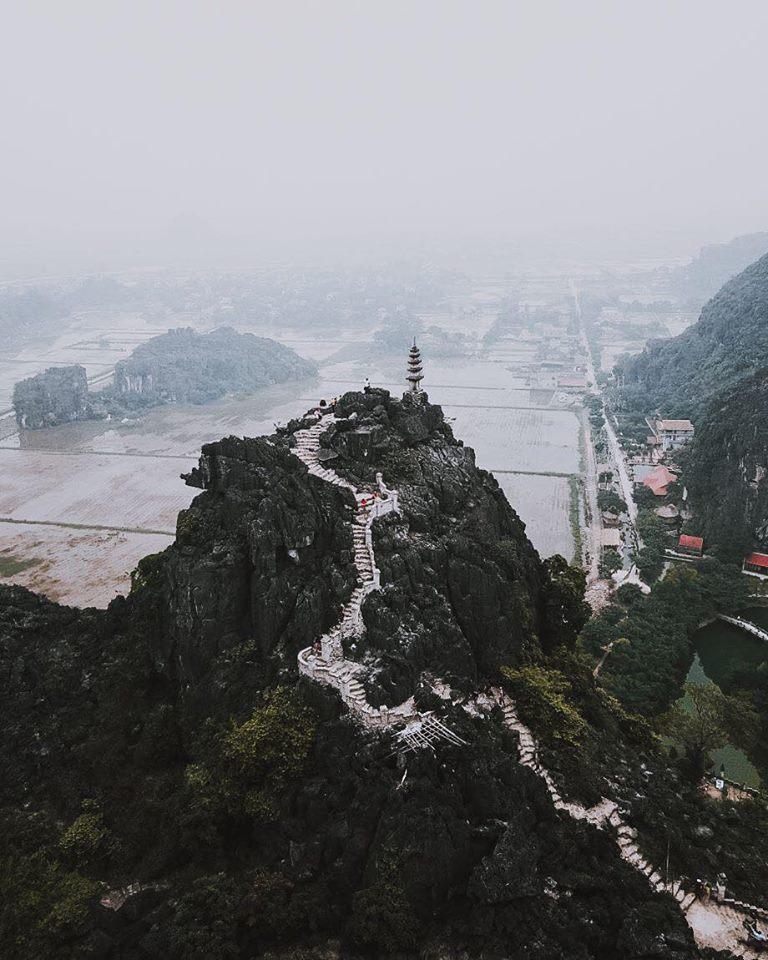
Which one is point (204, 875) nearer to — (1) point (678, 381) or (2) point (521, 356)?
(1) point (678, 381)

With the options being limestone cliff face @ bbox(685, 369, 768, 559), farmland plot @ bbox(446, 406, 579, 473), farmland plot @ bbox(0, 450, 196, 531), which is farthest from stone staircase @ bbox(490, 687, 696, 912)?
farmland plot @ bbox(446, 406, 579, 473)

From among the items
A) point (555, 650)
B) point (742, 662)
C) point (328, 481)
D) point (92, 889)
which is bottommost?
point (742, 662)

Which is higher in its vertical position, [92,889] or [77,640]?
[77,640]

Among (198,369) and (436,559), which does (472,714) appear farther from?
(198,369)

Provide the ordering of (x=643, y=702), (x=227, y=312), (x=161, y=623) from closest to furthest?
(x=161, y=623) → (x=643, y=702) → (x=227, y=312)

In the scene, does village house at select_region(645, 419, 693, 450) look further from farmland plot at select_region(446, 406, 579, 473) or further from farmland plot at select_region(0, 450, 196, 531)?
farmland plot at select_region(0, 450, 196, 531)

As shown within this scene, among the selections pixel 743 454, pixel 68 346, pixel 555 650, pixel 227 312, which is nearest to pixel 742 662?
pixel 555 650

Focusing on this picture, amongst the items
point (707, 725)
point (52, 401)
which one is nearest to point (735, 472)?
point (707, 725)
